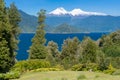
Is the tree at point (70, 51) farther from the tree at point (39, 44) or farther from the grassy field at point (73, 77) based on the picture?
the grassy field at point (73, 77)

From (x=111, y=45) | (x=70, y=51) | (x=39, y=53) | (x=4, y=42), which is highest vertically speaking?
(x=4, y=42)

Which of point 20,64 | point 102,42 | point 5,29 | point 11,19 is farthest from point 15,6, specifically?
point 102,42

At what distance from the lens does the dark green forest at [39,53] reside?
58.1m

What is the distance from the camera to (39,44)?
8512 centimetres

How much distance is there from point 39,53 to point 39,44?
2360mm

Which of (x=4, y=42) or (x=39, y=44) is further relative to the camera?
(x=39, y=44)

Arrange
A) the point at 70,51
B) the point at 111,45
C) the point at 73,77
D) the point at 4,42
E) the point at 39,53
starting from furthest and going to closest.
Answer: the point at 111,45 → the point at 70,51 → the point at 39,53 → the point at 4,42 → the point at 73,77

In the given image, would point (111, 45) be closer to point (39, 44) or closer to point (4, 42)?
point (39, 44)

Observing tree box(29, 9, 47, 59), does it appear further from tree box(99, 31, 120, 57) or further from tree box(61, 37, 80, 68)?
tree box(99, 31, 120, 57)

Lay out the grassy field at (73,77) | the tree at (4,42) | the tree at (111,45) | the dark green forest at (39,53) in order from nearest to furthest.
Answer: the grassy field at (73,77) < the dark green forest at (39,53) < the tree at (4,42) < the tree at (111,45)

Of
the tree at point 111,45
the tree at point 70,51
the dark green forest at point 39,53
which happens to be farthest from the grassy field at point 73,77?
the tree at point 111,45

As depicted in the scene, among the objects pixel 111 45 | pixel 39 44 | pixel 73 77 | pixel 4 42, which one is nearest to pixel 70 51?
pixel 111 45

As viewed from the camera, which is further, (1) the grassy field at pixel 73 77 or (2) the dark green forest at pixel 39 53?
(2) the dark green forest at pixel 39 53

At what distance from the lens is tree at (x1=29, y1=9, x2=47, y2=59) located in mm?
84188
